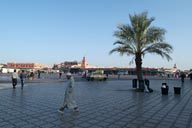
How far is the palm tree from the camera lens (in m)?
23.1

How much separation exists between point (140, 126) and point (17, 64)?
162 meters

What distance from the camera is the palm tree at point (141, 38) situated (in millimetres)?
23109

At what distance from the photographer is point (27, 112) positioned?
31.9 feet

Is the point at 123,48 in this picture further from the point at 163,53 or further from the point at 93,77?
the point at 93,77

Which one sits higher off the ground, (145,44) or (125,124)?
(145,44)

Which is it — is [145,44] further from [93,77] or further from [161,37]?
[93,77]

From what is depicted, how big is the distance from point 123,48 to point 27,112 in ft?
49.9

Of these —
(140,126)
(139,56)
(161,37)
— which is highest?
(161,37)

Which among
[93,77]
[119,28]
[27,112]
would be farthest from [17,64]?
[27,112]

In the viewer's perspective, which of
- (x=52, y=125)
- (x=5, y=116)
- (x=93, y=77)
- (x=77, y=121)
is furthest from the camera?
(x=93, y=77)

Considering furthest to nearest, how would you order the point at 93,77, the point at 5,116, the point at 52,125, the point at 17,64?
the point at 17,64
the point at 93,77
the point at 5,116
the point at 52,125

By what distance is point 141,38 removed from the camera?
912 inches

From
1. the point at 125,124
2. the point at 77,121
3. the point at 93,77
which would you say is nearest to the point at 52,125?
the point at 77,121

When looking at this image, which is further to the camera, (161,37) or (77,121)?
(161,37)
